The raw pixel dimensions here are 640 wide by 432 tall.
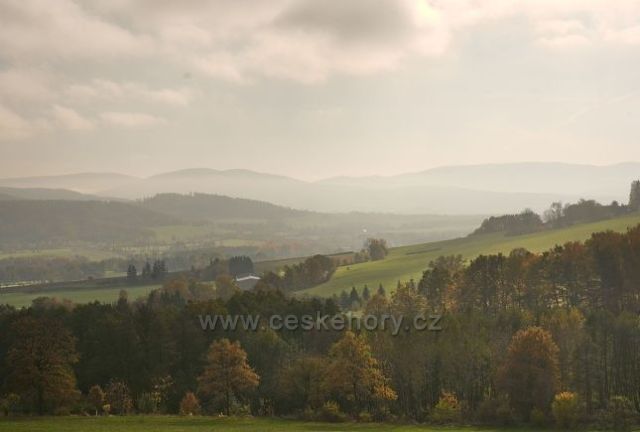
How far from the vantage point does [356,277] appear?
14200 cm

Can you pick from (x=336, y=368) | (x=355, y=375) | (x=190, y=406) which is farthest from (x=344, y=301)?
(x=190, y=406)

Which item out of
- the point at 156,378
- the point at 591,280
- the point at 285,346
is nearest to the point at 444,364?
the point at 285,346

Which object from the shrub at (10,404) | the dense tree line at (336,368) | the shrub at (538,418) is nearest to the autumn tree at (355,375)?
the dense tree line at (336,368)

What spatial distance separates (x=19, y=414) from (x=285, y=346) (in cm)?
A: 2782

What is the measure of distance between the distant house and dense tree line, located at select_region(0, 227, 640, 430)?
81870 millimetres

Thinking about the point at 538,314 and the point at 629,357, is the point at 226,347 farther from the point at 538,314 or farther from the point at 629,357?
the point at 629,357

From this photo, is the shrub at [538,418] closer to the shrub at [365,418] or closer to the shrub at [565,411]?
the shrub at [565,411]

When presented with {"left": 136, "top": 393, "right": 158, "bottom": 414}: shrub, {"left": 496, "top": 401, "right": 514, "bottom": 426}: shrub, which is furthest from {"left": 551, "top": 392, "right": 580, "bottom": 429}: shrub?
{"left": 136, "top": 393, "right": 158, "bottom": 414}: shrub

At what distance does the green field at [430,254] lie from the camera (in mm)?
134900

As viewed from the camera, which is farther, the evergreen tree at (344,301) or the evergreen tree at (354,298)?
the evergreen tree at (344,301)

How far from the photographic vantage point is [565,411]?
161 ft

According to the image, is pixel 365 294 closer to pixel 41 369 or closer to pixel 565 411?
pixel 565 411

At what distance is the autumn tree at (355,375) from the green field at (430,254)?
6766 cm

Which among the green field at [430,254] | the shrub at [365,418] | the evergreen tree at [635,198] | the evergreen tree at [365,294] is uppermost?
the evergreen tree at [635,198]
